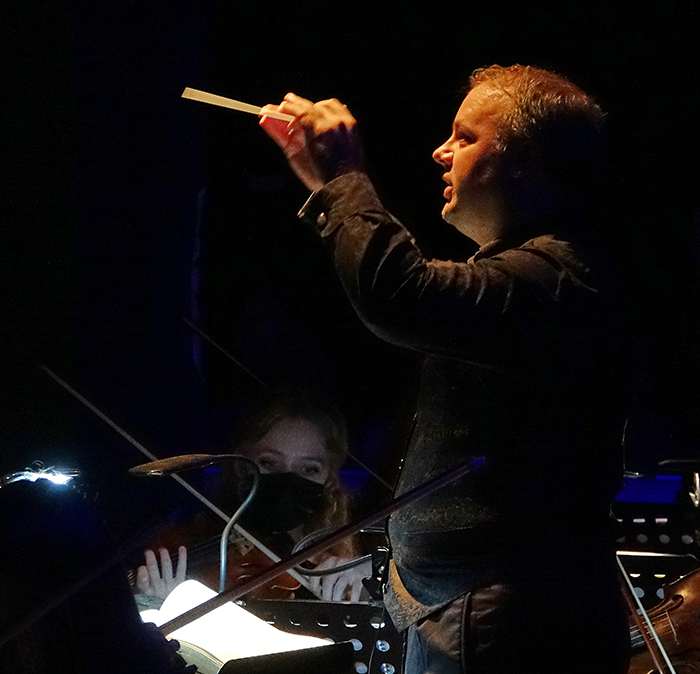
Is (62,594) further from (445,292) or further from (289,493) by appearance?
(289,493)

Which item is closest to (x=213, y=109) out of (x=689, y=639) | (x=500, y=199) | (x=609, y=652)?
(x=500, y=199)

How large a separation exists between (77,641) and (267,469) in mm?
2122

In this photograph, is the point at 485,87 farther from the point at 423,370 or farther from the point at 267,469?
the point at 267,469

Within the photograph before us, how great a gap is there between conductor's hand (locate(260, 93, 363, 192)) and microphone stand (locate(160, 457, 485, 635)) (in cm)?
39

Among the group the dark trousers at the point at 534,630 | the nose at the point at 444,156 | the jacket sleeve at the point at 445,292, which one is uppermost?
the nose at the point at 444,156

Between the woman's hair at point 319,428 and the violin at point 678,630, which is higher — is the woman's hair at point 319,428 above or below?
above

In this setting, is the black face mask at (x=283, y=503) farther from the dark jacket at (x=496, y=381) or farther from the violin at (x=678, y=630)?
the dark jacket at (x=496, y=381)

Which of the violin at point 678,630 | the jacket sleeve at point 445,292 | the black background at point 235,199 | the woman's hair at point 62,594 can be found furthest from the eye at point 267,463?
the woman's hair at point 62,594

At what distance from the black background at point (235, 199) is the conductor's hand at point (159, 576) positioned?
189 millimetres

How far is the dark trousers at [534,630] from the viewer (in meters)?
0.90

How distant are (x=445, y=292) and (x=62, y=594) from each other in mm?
482

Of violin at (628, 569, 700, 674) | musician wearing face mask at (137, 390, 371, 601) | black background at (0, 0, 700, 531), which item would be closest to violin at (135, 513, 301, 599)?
musician wearing face mask at (137, 390, 371, 601)

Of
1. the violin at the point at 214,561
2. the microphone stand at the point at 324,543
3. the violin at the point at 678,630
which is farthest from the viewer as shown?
the violin at the point at 214,561

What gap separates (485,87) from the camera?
112 cm
